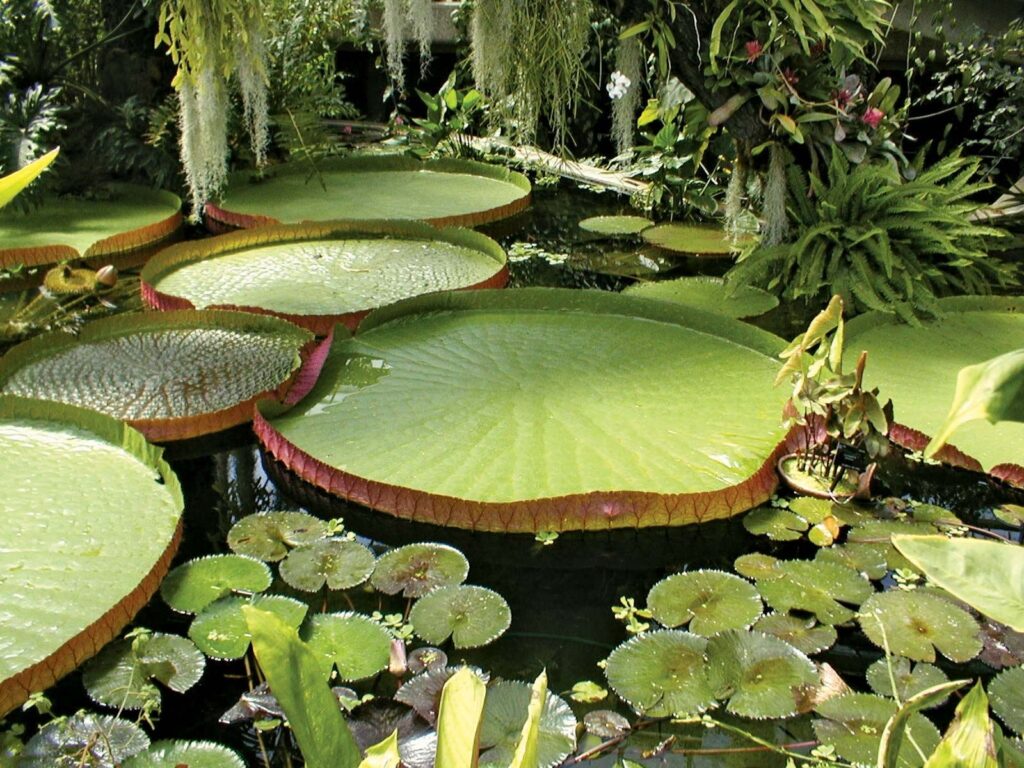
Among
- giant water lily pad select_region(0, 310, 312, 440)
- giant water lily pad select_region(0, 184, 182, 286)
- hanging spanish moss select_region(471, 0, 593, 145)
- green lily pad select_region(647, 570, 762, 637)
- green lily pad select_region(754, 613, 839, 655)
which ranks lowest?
green lily pad select_region(754, 613, 839, 655)

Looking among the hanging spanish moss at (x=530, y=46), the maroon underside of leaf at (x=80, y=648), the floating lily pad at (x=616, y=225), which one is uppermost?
the hanging spanish moss at (x=530, y=46)

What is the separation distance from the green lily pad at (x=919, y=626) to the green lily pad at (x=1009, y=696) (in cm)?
8

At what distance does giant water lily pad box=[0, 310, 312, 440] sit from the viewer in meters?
2.77

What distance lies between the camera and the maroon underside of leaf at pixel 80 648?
5.55 feet

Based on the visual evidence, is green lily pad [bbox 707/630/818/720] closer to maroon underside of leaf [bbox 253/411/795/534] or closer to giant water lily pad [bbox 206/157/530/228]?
maroon underside of leaf [bbox 253/411/795/534]

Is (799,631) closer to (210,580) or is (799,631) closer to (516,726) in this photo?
(516,726)

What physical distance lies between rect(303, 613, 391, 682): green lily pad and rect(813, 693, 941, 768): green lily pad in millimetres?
775

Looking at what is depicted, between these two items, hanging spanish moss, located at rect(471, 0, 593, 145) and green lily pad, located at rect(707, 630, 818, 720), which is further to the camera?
hanging spanish moss, located at rect(471, 0, 593, 145)

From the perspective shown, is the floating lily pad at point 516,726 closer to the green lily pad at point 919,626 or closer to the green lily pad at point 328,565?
the green lily pad at point 328,565

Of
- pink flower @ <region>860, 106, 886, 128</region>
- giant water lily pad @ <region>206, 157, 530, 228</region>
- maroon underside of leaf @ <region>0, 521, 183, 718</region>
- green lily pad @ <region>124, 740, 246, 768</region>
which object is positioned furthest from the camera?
giant water lily pad @ <region>206, 157, 530, 228</region>

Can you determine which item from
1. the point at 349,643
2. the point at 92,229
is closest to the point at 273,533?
the point at 349,643

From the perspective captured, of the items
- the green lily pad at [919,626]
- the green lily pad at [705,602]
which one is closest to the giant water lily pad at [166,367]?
the green lily pad at [705,602]

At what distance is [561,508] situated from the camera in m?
2.25

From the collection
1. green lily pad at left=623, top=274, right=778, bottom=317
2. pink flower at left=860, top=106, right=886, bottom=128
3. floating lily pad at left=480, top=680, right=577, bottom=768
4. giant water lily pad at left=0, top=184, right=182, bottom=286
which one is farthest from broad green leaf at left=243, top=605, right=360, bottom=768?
giant water lily pad at left=0, top=184, right=182, bottom=286
